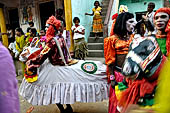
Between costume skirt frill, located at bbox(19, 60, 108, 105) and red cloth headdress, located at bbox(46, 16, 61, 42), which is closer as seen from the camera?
costume skirt frill, located at bbox(19, 60, 108, 105)

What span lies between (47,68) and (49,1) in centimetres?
724

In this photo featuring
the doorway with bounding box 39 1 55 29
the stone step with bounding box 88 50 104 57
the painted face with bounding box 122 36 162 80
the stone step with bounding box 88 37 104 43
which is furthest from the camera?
the doorway with bounding box 39 1 55 29

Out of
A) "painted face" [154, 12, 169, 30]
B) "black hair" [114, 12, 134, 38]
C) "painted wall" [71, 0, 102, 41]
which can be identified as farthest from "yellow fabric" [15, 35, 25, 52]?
"painted face" [154, 12, 169, 30]

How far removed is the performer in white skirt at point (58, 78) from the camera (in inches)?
113

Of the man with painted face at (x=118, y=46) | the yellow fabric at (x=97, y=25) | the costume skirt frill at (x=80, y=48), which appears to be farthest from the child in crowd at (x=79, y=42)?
the man with painted face at (x=118, y=46)

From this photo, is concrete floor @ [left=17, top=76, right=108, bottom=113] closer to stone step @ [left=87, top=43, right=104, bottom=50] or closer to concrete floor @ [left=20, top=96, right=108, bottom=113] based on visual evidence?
concrete floor @ [left=20, top=96, right=108, bottom=113]

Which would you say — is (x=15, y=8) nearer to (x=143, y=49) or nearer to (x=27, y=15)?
(x=27, y=15)

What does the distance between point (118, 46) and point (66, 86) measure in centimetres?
126

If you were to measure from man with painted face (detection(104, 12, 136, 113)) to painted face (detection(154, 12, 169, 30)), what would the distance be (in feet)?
1.16

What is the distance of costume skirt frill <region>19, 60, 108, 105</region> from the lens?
9.37 feet

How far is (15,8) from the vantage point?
1064cm

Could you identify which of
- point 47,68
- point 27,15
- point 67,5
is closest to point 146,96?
point 47,68

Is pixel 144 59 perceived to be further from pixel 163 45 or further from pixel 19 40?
pixel 19 40

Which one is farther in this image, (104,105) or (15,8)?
(15,8)
